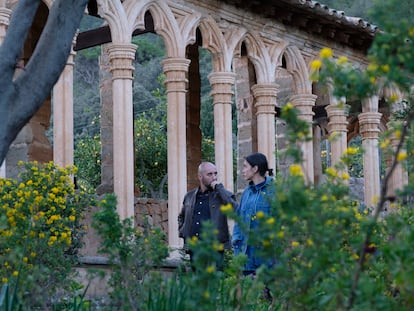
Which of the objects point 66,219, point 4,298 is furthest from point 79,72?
point 4,298

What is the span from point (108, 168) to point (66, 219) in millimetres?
7164

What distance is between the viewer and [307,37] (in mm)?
16891

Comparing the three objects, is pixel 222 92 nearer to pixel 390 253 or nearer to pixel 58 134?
pixel 58 134

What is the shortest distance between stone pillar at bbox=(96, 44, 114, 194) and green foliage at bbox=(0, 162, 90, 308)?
579cm

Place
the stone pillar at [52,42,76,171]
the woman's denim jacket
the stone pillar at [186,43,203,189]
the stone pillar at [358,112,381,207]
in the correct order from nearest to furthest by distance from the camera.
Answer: the woman's denim jacket, the stone pillar at [52,42,76,171], the stone pillar at [186,43,203,189], the stone pillar at [358,112,381,207]

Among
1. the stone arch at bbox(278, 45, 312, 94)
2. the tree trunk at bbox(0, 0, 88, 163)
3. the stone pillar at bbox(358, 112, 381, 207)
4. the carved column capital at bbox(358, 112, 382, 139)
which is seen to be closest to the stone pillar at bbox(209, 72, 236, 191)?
the stone arch at bbox(278, 45, 312, 94)

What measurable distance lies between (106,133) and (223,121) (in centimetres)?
211

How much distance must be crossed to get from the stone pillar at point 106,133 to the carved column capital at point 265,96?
2256 mm

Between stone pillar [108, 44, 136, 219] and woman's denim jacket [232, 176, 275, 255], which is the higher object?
→ stone pillar [108, 44, 136, 219]

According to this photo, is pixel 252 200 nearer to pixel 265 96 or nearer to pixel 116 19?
pixel 116 19

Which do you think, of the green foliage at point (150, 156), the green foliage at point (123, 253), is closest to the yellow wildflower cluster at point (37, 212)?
the green foliage at point (123, 253)

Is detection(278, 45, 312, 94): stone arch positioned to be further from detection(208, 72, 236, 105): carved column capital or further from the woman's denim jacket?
the woman's denim jacket

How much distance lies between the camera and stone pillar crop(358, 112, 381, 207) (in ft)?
→ 58.7

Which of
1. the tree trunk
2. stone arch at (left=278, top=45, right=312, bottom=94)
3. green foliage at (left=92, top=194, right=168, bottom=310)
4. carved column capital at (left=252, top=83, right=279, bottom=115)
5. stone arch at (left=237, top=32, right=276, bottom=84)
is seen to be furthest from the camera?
stone arch at (left=278, top=45, right=312, bottom=94)
